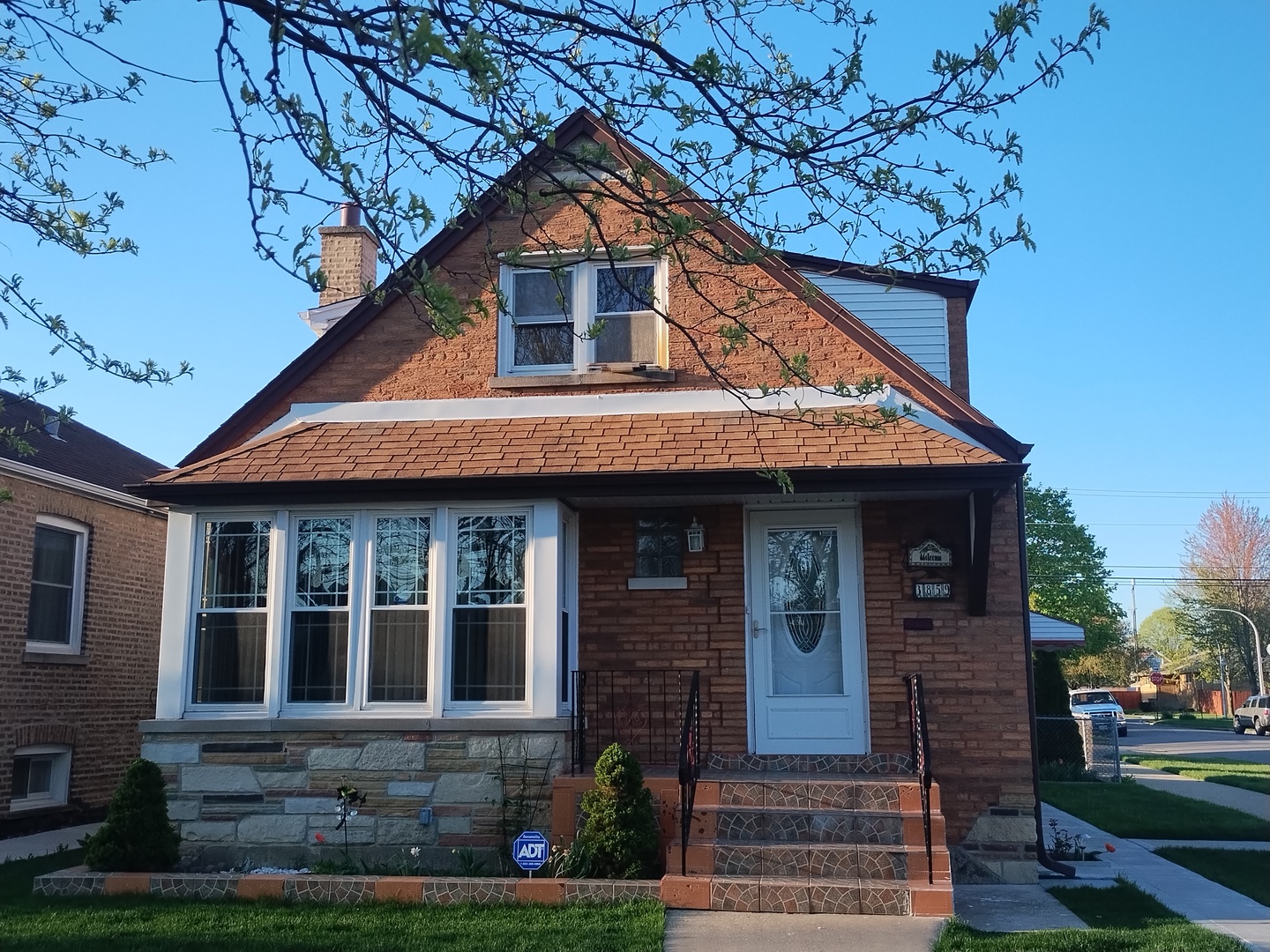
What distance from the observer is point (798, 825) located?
8.29 metres

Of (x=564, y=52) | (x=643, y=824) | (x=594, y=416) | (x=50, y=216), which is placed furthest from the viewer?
(x=594, y=416)

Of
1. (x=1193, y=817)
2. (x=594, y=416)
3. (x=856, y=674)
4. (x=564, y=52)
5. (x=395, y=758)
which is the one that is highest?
(x=564, y=52)

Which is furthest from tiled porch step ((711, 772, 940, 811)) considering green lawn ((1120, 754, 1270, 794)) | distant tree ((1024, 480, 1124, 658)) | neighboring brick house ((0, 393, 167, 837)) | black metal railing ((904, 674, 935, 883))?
distant tree ((1024, 480, 1124, 658))

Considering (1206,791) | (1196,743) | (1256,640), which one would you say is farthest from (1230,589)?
(1206,791)

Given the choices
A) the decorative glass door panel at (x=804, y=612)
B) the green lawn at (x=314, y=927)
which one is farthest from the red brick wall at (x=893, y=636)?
the green lawn at (x=314, y=927)

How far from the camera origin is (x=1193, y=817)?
13109 millimetres

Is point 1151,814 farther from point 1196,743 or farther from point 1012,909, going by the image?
point 1196,743

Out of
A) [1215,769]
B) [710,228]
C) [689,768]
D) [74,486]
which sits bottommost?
[1215,769]

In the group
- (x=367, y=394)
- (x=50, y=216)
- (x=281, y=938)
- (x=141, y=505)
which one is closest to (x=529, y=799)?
(x=281, y=938)

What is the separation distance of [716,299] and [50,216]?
574cm

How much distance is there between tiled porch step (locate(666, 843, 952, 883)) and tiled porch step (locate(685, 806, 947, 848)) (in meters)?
0.20

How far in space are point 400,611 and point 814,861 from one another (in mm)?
3866

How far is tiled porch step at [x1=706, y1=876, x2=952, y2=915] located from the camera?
7.39 m

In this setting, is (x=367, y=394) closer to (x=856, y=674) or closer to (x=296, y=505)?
(x=296, y=505)
